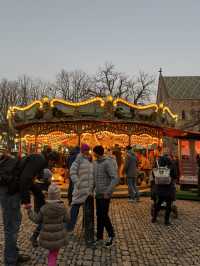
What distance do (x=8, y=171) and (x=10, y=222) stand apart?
2.37 ft

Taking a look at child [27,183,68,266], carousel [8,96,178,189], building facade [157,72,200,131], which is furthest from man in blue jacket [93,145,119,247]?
building facade [157,72,200,131]

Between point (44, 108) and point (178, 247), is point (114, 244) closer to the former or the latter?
point (178, 247)

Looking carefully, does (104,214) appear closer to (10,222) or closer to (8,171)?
(10,222)

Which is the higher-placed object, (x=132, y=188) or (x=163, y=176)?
(x=163, y=176)

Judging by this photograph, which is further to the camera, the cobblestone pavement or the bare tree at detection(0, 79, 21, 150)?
the bare tree at detection(0, 79, 21, 150)

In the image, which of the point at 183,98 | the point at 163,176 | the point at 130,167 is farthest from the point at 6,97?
the point at 163,176

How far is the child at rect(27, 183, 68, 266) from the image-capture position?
3.75 metres

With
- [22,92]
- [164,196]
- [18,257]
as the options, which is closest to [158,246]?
[164,196]

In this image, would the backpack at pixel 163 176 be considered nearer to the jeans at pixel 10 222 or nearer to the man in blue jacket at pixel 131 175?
the man in blue jacket at pixel 131 175

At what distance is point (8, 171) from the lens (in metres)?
4.24

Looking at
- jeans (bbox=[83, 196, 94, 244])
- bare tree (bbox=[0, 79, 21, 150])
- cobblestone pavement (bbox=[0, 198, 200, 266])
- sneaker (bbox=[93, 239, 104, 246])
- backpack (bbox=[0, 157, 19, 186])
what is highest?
bare tree (bbox=[0, 79, 21, 150])

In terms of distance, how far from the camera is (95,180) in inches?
215

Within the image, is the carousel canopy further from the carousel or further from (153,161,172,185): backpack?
(153,161,172,185): backpack

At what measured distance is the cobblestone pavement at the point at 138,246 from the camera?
4.65 m
